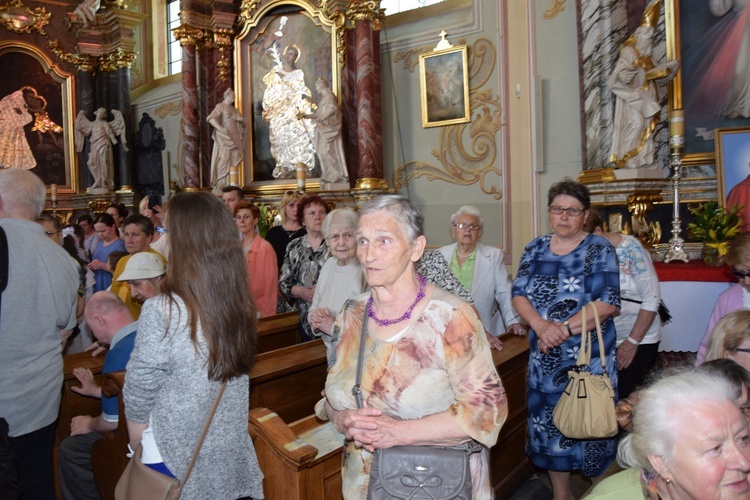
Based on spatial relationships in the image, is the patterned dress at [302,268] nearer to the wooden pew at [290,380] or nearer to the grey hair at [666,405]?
the wooden pew at [290,380]

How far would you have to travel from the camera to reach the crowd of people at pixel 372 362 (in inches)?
67.7

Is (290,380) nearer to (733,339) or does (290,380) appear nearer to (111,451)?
(111,451)

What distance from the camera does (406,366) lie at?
1882 millimetres

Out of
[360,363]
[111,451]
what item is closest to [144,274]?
[111,451]

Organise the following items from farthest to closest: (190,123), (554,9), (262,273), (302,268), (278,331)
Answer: (190,123) < (554,9) < (262,273) < (278,331) < (302,268)

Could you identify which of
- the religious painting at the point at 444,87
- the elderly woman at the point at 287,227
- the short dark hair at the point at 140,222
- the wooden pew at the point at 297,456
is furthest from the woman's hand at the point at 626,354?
the religious painting at the point at 444,87

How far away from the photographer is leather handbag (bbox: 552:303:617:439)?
112 inches

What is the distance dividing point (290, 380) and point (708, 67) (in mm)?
5137

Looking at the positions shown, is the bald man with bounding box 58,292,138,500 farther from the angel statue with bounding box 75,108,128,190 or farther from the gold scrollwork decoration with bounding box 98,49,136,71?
the gold scrollwork decoration with bounding box 98,49,136,71

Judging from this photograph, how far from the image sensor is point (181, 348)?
83.4 inches

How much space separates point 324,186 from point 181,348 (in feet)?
23.9

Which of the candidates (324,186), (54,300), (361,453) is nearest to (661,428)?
(361,453)

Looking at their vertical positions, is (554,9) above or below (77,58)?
below

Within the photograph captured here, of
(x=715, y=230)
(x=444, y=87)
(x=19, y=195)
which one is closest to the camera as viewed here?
(x=19, y=195)
